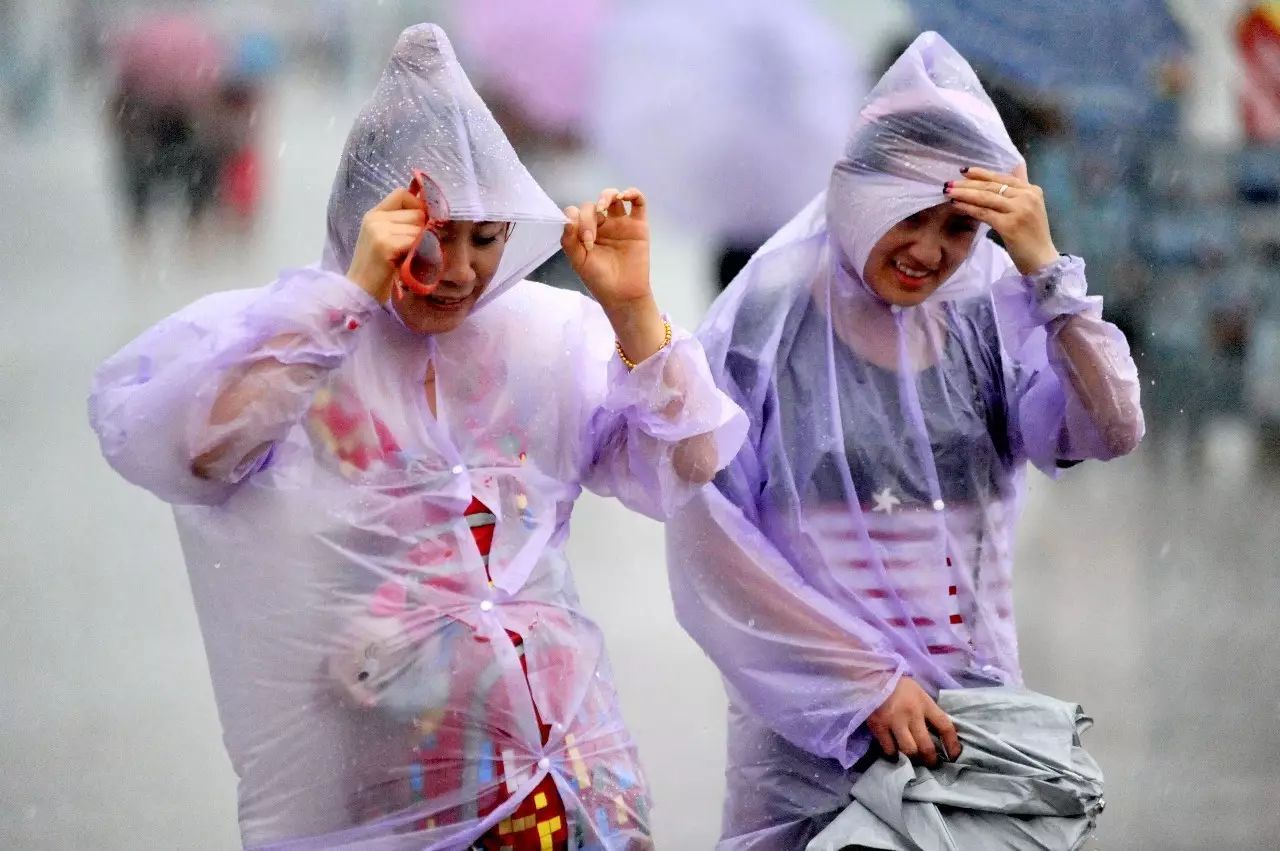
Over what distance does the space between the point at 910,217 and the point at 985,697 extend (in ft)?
2.06

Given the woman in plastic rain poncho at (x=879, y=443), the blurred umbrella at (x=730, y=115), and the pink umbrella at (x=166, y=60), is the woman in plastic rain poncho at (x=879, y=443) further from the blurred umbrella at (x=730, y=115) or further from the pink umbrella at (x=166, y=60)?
the pink umbrella at (x=166, y=60)

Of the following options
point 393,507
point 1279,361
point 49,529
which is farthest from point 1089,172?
point 393,507

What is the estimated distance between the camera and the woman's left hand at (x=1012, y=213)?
2.40m

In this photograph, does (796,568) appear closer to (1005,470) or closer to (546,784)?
(1005,470)

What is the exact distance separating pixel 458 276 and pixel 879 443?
2.07 feet

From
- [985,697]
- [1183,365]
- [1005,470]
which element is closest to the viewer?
[985,697]

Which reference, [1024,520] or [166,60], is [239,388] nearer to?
[1024,520]

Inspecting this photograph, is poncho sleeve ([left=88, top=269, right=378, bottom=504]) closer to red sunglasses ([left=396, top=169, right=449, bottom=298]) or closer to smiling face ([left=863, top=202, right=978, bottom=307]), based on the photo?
red sunglasses ([left=396, top=169, right=449, bottom=298])

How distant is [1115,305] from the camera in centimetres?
701

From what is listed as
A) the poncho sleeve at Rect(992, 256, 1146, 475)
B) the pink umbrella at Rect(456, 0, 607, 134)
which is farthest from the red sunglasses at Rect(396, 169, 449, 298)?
the pink umbrella at Rect(456, 0, 607, 134)

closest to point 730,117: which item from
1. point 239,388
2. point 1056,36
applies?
point 1056,36

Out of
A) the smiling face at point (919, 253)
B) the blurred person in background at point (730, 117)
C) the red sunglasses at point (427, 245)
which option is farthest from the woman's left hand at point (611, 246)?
the blurred person in background at point (730, 117)

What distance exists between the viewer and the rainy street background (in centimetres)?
394

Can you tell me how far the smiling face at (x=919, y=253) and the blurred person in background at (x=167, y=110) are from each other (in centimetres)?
659
